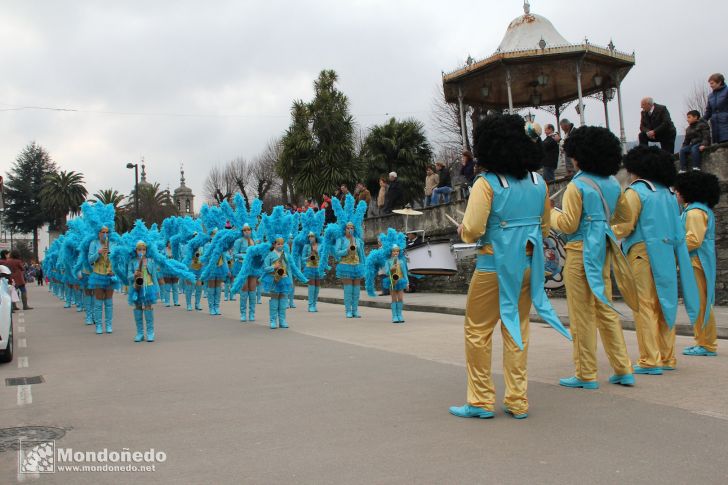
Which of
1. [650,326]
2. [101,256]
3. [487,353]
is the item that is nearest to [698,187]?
[650,326]

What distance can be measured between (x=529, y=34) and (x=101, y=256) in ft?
47.5

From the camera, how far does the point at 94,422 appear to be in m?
5.78

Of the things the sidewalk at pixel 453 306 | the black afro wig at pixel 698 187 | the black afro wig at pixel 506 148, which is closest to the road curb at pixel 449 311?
the sidewalk at pixel 453 306

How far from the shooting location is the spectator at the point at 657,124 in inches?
531

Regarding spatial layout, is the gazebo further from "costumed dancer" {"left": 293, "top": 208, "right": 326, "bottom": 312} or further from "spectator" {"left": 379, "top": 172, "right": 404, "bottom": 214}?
"costumed dancer" {"left": 293, "top": 208, "right": 326, "bottom": 312}

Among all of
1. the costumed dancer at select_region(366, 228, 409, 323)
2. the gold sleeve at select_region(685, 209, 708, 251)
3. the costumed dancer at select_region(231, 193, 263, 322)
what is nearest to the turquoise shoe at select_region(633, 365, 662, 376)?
the gold sleeve at select_region(685, 209, 708, 251)

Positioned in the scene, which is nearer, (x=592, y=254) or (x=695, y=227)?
(x=592, y=254)

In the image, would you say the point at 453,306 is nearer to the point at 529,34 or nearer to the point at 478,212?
the point at 529,34

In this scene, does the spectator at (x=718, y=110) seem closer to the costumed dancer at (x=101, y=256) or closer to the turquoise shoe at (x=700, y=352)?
the turquoise shoe at (x=700, y=352)

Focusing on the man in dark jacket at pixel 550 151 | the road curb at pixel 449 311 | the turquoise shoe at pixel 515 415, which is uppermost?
the man in dark jacket at pixel 550 151

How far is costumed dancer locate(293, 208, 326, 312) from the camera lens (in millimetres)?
17812

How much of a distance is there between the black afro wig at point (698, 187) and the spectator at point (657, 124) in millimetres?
5487

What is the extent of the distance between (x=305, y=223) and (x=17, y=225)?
298ft

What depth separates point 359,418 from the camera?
5547 mm
